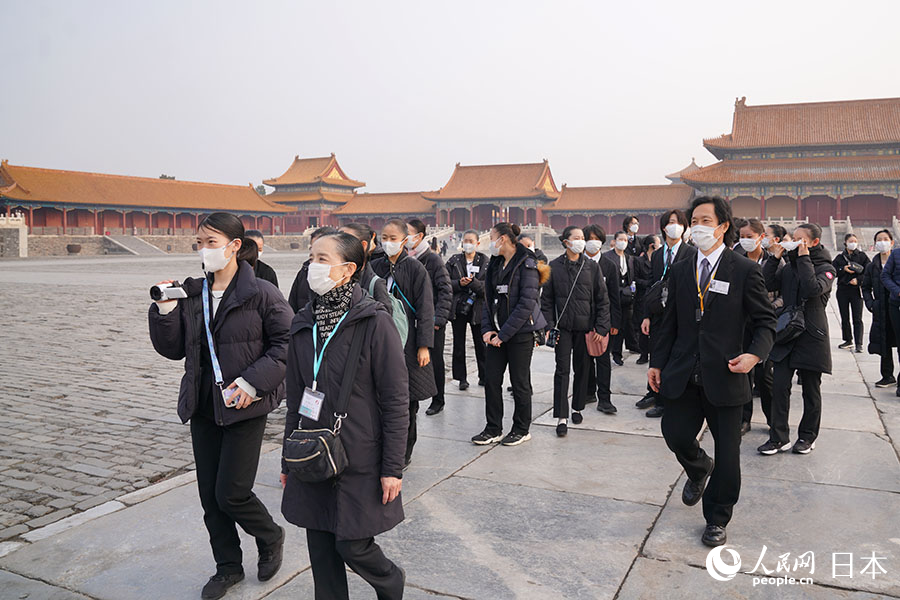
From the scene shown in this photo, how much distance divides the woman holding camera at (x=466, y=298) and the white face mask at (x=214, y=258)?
383 cm

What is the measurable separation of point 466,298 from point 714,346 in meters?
3.82

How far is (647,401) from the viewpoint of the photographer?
621 cm

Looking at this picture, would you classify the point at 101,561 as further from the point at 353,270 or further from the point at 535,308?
the point at 535,308

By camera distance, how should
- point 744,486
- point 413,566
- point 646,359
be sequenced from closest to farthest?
point 413,566 < point 744,486 < point 646,359

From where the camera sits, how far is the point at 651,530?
11.4ft

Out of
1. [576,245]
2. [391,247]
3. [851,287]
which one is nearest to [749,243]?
[576,245]

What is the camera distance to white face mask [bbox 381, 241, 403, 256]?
4617 mm

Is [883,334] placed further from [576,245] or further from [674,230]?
[576,245]

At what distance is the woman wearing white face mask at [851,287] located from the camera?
905 cm

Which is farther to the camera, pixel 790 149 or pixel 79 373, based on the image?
A: pixel 790 149

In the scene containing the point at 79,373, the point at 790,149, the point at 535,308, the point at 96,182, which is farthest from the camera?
the point at 96,182

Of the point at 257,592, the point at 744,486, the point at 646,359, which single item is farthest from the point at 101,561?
the point at 646,359

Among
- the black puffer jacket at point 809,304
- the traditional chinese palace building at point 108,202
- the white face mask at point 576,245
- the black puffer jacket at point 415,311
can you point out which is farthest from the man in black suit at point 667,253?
the traditional chinese palace building at point 108,202

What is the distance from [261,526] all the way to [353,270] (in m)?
1.21
